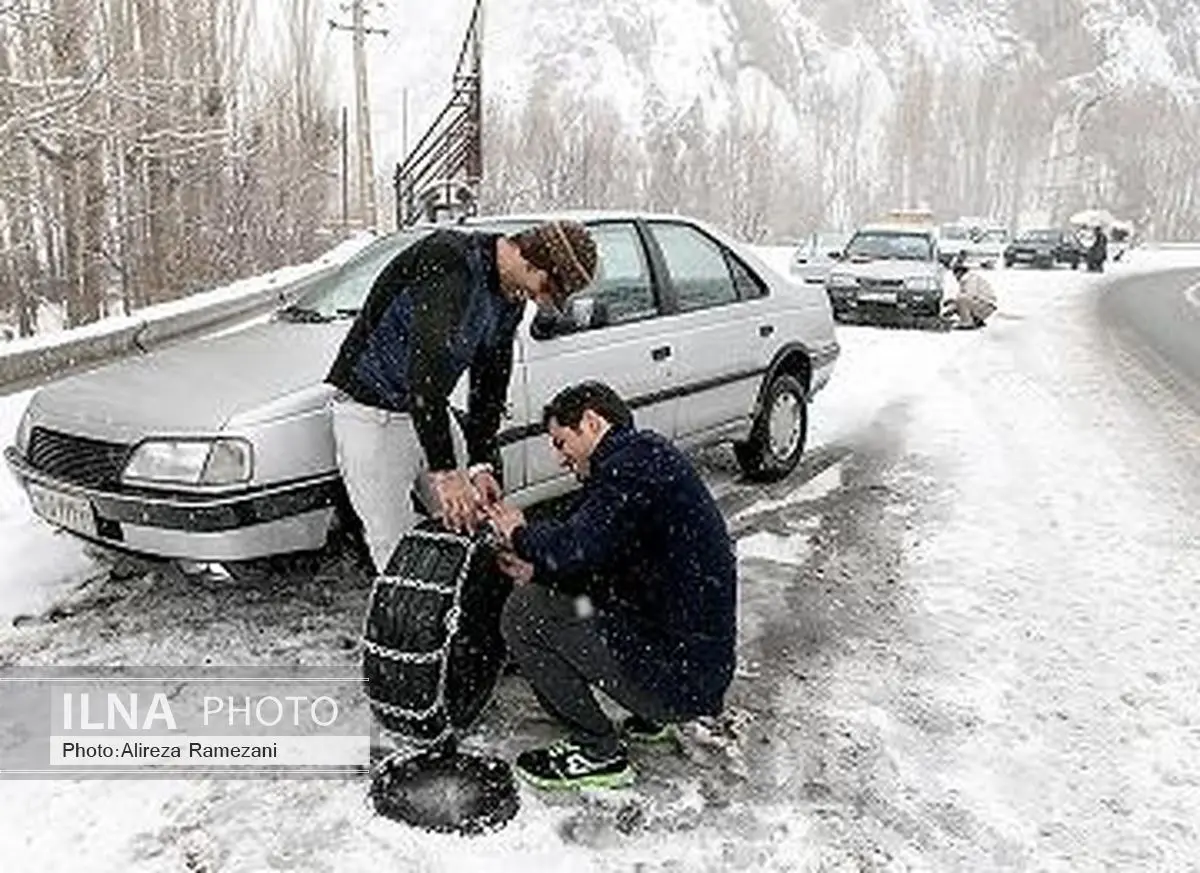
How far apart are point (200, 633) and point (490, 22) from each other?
339ft

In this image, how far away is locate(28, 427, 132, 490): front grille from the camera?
3955mm

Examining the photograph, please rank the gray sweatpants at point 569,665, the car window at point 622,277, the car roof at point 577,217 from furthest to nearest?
the car roof at point 577,217
the car window at point 622,277
the gray sweatpants at point 569,665

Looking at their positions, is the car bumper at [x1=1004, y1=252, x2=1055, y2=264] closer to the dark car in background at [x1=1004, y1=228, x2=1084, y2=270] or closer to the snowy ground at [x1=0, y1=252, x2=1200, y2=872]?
the dark car in background at [x1=1004, y1=228, x2=1084, y2=270]

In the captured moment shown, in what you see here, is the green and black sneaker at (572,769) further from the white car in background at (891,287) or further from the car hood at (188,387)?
the white car in background at (891,287)


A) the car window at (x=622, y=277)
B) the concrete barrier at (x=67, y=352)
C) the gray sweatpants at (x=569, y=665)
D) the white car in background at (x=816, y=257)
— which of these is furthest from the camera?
the white car in background at (x=816, y=257)

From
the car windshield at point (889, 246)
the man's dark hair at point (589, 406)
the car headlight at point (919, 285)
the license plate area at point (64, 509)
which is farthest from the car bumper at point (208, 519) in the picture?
the car windshield at point (889, 246)

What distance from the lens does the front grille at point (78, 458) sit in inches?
156

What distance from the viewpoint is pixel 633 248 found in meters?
5.55

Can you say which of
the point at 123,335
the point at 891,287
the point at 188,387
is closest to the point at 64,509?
the point at 188,387

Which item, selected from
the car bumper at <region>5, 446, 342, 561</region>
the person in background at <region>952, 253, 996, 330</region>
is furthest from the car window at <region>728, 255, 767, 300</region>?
the person in background at <region>952, 253, 996, 330</region>

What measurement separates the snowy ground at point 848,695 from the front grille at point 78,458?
645mm

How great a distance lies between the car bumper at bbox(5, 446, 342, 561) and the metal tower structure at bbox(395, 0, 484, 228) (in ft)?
35.0

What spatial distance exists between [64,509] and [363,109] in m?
25.3

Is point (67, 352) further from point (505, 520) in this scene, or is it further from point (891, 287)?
point (891, 287)
